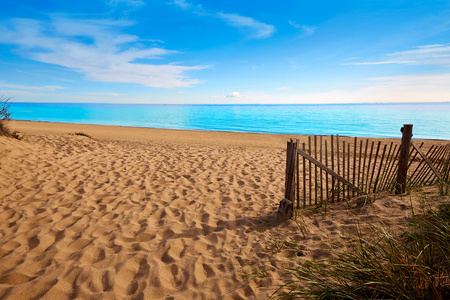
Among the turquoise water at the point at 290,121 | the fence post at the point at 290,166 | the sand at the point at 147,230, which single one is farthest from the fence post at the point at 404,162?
the turquoise water at the point at 290,121

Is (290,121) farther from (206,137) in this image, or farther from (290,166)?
(290,166)

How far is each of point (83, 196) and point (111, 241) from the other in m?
2.09

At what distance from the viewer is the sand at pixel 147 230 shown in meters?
2.62

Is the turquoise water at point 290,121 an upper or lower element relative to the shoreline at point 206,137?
upper

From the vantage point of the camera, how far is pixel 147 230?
3729 mm

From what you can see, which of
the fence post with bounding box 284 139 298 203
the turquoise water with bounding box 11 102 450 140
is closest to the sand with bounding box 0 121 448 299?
the fence post with bounding box 284 139 298 203

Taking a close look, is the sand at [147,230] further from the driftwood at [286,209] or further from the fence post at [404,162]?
the fence post at [404,162]

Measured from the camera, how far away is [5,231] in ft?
11.7

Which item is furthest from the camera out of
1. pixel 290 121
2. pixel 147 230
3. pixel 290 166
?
pixel 290 121

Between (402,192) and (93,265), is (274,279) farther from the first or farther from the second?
(402,192)

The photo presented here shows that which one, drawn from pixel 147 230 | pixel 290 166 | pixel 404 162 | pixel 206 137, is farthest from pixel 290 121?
pixel 147 230

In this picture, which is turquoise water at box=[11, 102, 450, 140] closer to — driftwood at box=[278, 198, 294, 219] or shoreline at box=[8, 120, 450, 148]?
shoreline at box=[8, 120, 450, 148]

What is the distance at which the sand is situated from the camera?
262cm

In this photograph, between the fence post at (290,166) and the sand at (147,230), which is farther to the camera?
the fence post at (290,166)
